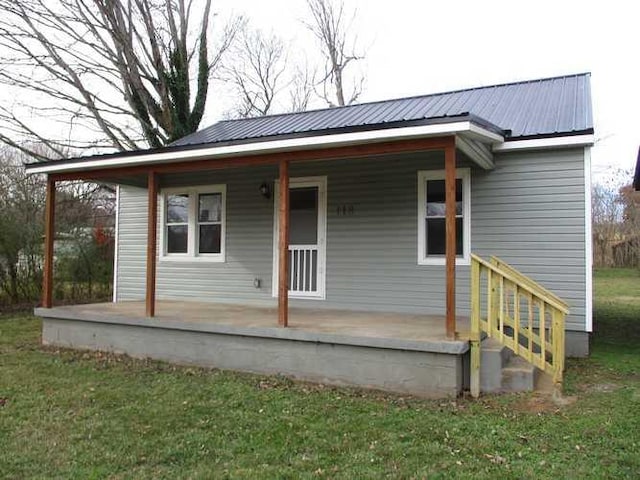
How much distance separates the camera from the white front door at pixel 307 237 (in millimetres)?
7648

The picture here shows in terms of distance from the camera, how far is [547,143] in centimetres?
603

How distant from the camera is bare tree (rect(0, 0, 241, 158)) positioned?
12641mm

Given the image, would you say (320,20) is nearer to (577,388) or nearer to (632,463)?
(577,388)

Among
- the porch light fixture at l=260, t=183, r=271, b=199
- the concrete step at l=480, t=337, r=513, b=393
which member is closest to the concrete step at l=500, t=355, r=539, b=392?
the concrete step at l=480, t=337, r=513, b=393

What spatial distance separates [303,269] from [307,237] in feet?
1.63

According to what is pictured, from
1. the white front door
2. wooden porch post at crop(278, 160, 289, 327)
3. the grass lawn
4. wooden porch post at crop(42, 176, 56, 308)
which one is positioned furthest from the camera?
the white front door

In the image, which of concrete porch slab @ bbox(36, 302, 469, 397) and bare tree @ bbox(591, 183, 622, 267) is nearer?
concrete porch slab @ bbox(36, 302, 469, 397)

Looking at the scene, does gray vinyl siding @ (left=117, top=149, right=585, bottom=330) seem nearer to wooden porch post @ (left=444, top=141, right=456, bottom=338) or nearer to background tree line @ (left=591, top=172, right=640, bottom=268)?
wooden porch post @ (left=444, top=141, right=456, bottom=338)

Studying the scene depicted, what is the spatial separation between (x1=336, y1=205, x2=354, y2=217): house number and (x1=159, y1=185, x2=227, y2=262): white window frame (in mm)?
2091

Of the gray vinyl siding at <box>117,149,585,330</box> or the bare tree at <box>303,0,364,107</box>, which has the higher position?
the bare tree at <box>303,0,364,107</box>

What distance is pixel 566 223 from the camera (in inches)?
241

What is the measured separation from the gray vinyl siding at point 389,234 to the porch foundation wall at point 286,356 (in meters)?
2.11

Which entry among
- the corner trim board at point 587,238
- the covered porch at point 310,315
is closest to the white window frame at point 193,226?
the covered porch at point 310,315

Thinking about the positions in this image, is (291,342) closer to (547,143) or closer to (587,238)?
(587,238)
